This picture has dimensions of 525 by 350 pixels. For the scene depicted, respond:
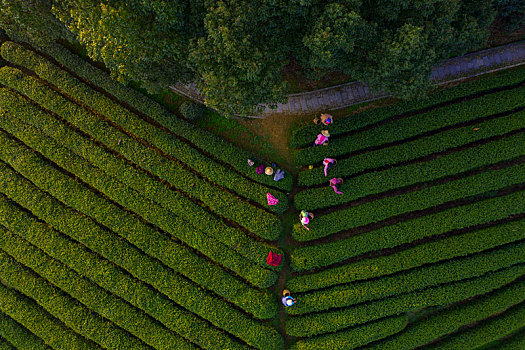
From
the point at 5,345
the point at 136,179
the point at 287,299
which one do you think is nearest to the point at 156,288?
the point at 136,179

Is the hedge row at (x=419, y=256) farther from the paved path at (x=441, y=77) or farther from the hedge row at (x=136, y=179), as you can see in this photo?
the paved path at (x=441, y=77)

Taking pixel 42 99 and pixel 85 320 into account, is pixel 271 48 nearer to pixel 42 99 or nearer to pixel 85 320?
pixel 42 99

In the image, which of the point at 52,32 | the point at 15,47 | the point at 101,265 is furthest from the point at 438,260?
the point at 15,47

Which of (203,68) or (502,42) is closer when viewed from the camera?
(203,68)

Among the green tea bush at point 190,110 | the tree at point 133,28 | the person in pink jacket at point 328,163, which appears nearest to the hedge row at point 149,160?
the green tea bush at point 190,110

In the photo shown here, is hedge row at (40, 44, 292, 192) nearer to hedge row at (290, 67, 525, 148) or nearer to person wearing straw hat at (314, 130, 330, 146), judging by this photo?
person wearing straw hat at (314, 130, 330, 146)
